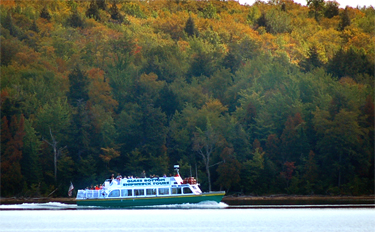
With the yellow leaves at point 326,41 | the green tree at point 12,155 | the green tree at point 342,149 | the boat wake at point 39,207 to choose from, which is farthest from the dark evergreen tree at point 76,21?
the boat wake at point 39,207

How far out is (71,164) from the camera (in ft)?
355

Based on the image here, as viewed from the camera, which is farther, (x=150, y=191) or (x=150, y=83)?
(x=150, y=83)

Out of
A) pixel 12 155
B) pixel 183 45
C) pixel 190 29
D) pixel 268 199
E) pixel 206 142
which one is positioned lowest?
pixel 268 199

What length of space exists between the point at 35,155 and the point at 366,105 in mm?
49074

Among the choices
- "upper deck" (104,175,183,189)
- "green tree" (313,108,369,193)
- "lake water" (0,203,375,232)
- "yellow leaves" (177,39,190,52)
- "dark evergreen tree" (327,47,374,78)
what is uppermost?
"yellow leaves" (177,39,190,52)

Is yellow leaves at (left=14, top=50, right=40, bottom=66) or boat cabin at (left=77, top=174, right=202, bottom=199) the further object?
yellow leaves at (left=14, top=50, right=40, bottom=66)

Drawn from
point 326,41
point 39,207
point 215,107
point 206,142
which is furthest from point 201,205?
point 326,41

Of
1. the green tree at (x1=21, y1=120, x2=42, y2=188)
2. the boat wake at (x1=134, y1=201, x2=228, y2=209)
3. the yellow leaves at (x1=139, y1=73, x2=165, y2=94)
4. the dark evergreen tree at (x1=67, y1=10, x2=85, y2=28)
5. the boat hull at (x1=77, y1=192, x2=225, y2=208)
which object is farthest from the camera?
the dark evergreen tree at (x1=67, y1=10, x2=85, y2=28)

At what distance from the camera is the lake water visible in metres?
60.4

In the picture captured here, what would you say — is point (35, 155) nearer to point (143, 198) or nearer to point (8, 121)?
point (8, 121)

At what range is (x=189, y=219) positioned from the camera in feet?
224

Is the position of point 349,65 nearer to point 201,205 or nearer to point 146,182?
point 201,205

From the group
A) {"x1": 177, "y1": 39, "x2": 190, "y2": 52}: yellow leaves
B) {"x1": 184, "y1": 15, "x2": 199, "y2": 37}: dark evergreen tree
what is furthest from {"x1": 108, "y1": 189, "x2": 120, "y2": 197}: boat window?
→ {"x1": 184, "y1": 15, "x2": 199, "y2": 37}: dark evergreen tree

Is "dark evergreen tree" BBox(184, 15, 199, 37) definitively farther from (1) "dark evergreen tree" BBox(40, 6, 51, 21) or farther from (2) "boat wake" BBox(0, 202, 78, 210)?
(2) "boat wake" BBox(0, 202, 78, 210)
